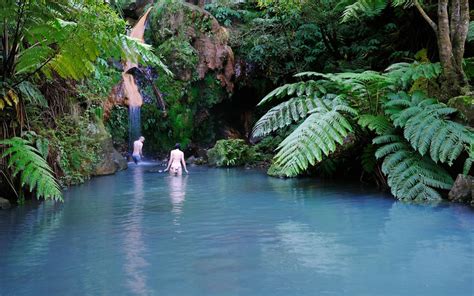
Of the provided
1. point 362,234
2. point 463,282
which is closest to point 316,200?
point 362,234

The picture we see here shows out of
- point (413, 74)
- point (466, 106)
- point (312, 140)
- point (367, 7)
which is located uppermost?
point (367, 7)

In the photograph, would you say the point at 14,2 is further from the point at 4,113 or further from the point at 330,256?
the point at 330,256

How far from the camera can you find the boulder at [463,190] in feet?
19.5

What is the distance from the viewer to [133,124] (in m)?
14.0

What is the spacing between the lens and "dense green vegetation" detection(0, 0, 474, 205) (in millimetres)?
6203

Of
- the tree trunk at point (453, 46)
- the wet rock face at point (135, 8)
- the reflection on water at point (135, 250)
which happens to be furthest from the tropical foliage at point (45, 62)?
the wet rock face at point (135, 8)

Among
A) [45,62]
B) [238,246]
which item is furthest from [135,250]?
[45,62]

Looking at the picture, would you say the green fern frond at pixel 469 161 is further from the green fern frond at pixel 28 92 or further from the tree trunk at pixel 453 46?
the green fern frond at pixel 28 92

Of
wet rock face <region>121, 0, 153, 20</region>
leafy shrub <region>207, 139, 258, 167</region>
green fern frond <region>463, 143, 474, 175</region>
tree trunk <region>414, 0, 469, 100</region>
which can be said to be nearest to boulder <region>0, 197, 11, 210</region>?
green fern frond <region>463, 143, 474, 175</region>

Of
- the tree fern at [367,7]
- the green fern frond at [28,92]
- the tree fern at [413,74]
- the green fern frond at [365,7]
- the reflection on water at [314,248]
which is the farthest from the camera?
the green fern frond at [365,7]

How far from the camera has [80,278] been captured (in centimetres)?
328

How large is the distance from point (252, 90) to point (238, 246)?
40.9 feet

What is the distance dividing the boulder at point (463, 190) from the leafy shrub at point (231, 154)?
7127mm

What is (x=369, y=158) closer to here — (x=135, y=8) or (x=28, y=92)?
(x=28, y=92)
